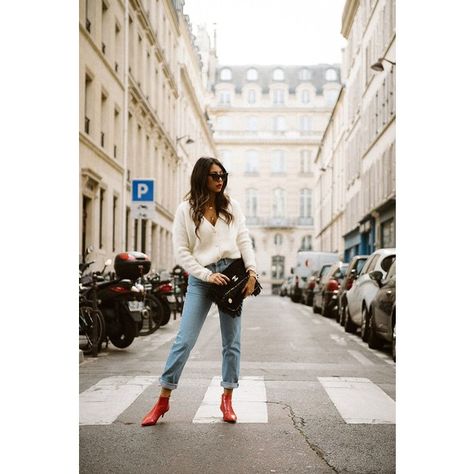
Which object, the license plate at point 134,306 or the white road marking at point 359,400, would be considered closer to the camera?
the white road marking at point 359,400

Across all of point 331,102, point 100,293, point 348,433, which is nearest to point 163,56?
point 100,293

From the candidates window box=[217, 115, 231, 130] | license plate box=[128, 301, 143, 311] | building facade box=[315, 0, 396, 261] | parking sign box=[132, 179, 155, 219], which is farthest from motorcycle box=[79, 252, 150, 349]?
window box=[217, 115, 231, 130]

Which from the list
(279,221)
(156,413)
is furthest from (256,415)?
(279,221)

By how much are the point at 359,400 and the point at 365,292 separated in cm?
644

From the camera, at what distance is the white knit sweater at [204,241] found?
597cm

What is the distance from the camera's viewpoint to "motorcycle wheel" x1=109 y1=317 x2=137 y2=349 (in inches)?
462

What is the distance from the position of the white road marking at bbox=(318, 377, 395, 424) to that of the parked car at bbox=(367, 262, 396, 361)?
2.14 meters

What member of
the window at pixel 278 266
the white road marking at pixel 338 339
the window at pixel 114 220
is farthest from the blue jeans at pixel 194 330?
the window at pixel 278 266

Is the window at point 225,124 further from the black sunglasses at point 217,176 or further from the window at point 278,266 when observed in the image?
the black sunglasses at point 217,176

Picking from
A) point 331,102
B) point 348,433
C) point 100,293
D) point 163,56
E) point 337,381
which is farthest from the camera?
point 331,102

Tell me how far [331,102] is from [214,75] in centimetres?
1191
